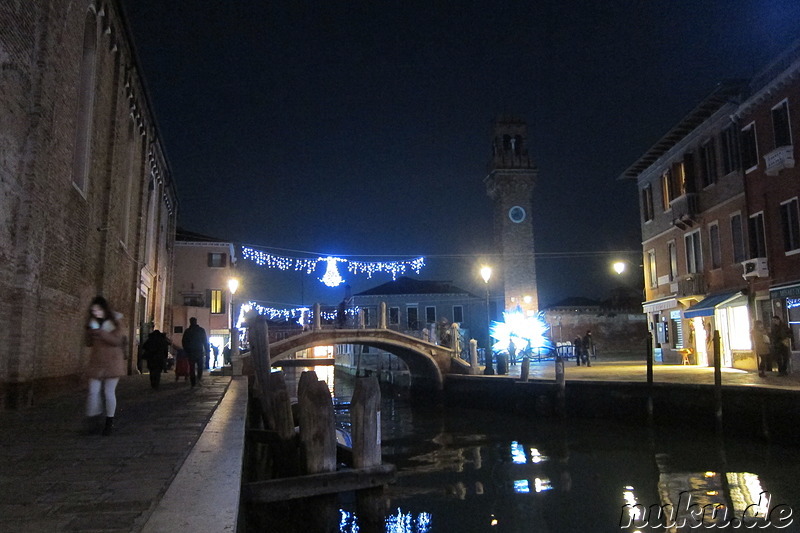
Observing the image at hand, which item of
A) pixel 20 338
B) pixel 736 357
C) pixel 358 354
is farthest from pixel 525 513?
pixel 358 354

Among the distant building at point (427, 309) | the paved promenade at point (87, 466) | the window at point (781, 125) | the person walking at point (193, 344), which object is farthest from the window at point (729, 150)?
the distant building at point (427, 309)

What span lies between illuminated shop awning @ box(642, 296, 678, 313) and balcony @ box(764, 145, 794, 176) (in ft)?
25.5

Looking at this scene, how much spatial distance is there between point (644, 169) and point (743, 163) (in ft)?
25.9

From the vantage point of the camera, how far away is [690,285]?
21.9 m

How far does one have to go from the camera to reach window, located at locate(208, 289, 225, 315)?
36.9 meters

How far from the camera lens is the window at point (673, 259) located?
2361 cm

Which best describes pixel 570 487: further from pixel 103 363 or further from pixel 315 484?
pixel 103 363

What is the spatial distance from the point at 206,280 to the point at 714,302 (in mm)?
28132

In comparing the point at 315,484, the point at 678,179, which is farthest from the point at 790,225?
the point at 315,484

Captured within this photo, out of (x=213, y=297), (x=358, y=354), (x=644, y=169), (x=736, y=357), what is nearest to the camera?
(x=736, y=357)

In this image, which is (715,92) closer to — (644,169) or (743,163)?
(743,163)

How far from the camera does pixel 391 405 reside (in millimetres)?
28953

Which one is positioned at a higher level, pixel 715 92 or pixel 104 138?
pixel 715 92

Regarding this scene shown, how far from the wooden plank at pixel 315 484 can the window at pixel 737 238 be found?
16.1 m
